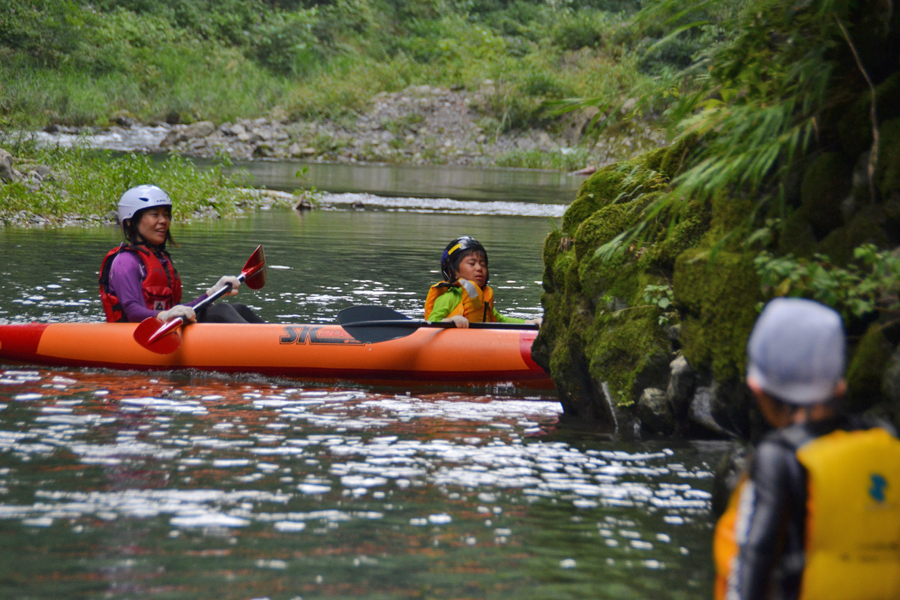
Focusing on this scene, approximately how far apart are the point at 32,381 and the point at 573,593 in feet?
12.9

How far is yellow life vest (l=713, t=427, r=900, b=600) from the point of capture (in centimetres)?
169

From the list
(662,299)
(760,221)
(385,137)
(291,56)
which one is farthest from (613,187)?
(291,56)

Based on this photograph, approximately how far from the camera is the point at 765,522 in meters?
1.72

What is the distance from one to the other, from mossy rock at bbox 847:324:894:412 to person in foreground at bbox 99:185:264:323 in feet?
13.7

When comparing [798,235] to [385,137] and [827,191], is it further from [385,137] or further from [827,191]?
[385,137]

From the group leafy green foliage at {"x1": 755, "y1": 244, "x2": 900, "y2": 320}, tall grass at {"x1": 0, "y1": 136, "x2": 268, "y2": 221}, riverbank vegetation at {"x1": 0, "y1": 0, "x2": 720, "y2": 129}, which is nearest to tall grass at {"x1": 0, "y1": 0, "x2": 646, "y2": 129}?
riverbank vegetation at {"x1": 0, "y1": 0, "x2": 720, "y2": 129}

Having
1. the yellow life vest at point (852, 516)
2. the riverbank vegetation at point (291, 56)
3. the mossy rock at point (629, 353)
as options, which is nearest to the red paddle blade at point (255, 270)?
the mossy rock at point (629, 353)

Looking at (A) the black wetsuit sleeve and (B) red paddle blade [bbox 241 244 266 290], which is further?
(B) red paddle blade [bbox 241 244 266 290]

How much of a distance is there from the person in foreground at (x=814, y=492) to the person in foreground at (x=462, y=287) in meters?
4.22

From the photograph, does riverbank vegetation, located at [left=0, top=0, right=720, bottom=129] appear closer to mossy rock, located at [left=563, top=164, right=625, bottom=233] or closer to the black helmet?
the black helmet

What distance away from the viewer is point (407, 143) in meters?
29.2

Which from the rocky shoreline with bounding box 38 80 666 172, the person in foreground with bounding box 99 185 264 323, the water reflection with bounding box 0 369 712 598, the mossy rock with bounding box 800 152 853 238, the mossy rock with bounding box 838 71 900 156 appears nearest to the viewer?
the water reflection with bounding box 0 369 712 598

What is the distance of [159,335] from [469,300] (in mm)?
2016

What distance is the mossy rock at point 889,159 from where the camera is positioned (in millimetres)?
2789
